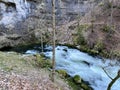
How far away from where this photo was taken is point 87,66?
68.6 feet

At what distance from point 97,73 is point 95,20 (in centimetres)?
1331

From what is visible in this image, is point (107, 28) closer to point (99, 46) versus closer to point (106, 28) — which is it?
point (106, 28)

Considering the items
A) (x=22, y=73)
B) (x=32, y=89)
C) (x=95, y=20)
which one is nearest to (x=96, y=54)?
(x=95, y=20)

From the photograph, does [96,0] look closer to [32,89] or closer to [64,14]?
[64,14]

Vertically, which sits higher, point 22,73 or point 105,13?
point 105,13

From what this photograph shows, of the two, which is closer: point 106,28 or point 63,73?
point 63,73

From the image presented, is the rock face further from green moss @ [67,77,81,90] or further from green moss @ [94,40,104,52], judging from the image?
green moss @ [67,77,81,90]

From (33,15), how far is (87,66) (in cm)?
1533

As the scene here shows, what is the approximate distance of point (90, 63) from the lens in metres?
22.0

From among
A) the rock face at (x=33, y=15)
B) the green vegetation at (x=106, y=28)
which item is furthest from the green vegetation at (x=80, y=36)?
the rock face at (x=33, y=15)

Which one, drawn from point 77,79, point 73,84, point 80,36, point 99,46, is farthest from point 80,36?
point 73,84

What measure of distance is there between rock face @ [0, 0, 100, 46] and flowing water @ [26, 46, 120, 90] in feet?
17.8

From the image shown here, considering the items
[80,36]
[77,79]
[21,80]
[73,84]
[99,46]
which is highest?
[80,36]

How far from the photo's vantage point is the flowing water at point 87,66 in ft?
57.4
